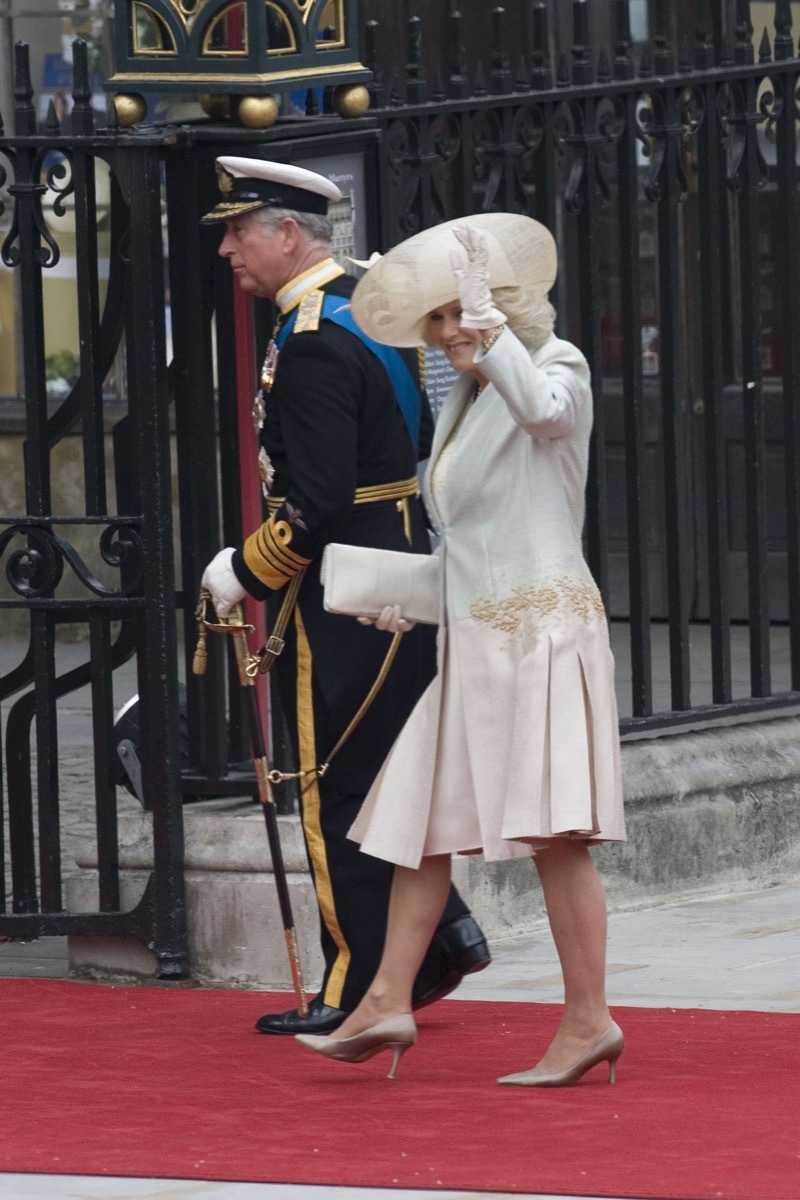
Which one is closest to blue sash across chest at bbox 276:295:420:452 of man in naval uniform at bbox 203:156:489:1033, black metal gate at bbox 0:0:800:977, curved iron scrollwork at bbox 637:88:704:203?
man in naval uniform at bbox 203:156:489:1033

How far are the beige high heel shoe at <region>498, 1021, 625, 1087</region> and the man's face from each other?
175 cm

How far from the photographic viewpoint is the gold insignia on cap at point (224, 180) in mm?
6098

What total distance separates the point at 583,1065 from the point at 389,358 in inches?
62.3

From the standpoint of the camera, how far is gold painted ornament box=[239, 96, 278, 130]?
255 inches

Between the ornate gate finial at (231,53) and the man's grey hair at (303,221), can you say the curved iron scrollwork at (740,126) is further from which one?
the man's grey hair at (303,221)

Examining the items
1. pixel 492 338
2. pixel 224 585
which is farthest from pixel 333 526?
pixel 492 338

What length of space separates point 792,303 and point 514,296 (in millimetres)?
2851

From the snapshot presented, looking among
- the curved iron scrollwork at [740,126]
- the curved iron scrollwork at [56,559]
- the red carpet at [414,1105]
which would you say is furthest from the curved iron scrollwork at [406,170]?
the red carpet at [414,1105]

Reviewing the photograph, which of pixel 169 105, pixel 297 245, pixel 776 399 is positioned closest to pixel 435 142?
pixel 297 245

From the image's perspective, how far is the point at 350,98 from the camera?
6.68 m

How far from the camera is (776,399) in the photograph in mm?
11820

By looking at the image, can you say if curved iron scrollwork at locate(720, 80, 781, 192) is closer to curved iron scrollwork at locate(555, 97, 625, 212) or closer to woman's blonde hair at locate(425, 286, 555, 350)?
curved iron scrollwork at locate(555, 97, 625, 212)

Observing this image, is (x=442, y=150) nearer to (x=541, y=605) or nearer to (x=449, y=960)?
(x=541, y=605)

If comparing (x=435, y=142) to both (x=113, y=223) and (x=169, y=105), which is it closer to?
(x=113, y=223)
